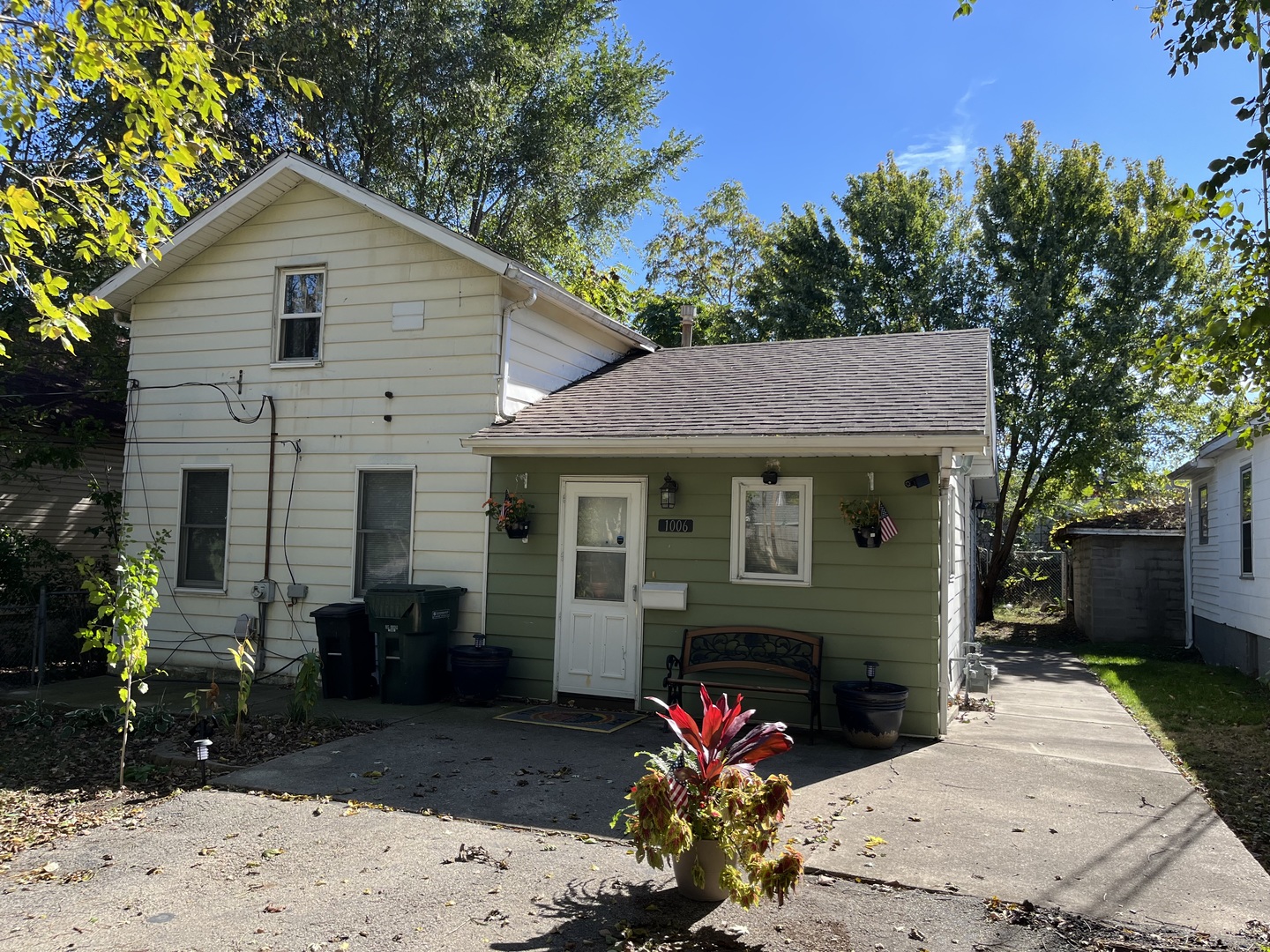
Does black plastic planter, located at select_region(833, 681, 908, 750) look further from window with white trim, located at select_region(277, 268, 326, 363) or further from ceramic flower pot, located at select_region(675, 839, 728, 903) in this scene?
window with white trim, located at select_region(277, 268, 326, 363)

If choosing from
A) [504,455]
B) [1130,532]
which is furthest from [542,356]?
[1130,532]

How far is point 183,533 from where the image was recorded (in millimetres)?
11242

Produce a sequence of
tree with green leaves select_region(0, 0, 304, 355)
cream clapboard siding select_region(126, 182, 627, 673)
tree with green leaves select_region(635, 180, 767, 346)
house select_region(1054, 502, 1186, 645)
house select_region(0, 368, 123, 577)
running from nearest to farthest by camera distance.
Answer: tree with green leaves select_region(0, 0, 304, 355) → cream clapboard siding select_region(126, 182, 627, 673) → house select_region(0, 368, 123, 577) → house select_region(1054, 502, 1186, 645) → tree with green leaves select_region(635, 180, 767, 346)

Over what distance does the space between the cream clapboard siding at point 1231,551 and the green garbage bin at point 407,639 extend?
1027cm

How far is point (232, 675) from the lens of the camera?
35.2 feet

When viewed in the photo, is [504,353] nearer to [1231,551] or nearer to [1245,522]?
[1245,522]

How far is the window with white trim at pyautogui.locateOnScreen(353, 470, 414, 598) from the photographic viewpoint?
33.7 feet

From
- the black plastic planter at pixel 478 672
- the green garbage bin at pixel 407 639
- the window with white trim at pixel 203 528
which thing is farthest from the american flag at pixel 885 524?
the window with white trim at pixel 203 528

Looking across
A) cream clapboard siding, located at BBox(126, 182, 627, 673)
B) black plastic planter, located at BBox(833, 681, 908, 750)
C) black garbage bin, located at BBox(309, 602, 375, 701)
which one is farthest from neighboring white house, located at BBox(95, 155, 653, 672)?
black plastic planter, located at BBox(833, 681, 908, 750)

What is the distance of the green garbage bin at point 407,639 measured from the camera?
9227 millimetres

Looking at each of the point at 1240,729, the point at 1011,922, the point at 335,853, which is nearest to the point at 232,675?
the point at 335,853

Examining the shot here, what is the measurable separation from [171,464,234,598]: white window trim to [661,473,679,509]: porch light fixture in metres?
5.45

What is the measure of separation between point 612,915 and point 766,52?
13459 millimetres

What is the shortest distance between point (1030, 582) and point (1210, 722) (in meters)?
14.7
